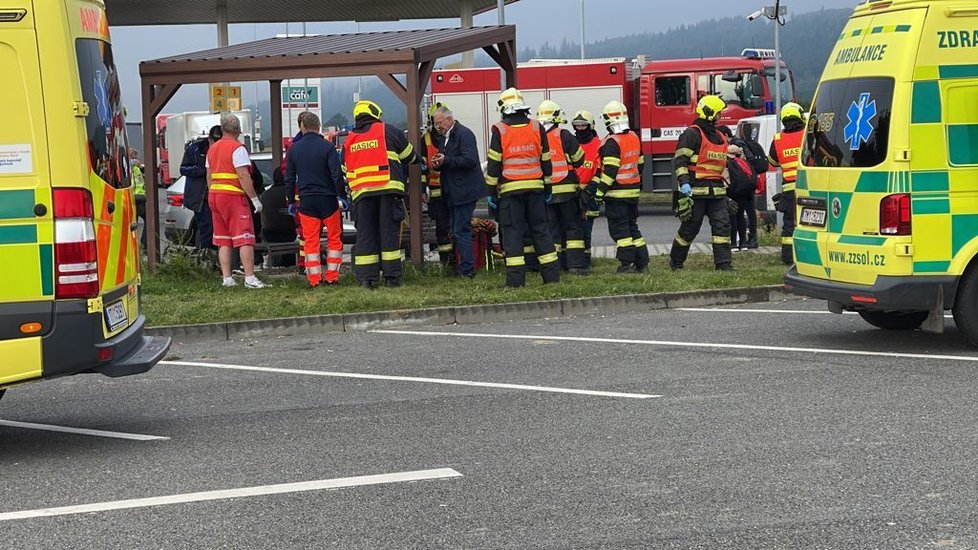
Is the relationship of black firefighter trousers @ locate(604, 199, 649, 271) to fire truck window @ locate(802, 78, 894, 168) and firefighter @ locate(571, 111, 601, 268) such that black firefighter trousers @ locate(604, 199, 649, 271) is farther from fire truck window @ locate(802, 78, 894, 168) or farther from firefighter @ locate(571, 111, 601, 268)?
fire truck window @ locate(802, 78, 894, 168)

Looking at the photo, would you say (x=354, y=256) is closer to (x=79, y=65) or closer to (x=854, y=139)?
(x=854, y=139)

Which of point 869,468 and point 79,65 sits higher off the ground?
point 79,65

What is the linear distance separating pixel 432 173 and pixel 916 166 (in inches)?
273

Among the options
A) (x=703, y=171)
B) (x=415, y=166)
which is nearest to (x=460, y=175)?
(x=415, y=166)

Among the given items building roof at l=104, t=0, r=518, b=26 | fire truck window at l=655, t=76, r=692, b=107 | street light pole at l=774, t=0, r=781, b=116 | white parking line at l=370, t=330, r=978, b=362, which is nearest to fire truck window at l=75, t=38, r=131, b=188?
white parking line at l=370, t=330, r=978, b=362

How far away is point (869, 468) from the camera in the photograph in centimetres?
646

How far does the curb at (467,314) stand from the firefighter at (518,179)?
1.09 m

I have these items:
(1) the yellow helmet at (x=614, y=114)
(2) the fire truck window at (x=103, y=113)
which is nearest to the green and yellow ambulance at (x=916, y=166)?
(2) the fire truck window at (x=103, y=113)

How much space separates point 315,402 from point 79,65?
2.66 metres

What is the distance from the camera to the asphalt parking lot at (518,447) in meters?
5.64

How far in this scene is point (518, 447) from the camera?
7.14 m

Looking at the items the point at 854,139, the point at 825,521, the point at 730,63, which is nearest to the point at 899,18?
the point at 854,139

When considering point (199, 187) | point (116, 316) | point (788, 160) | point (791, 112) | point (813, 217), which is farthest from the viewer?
point (199, 187)

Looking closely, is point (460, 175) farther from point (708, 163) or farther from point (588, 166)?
point (708, 163)
